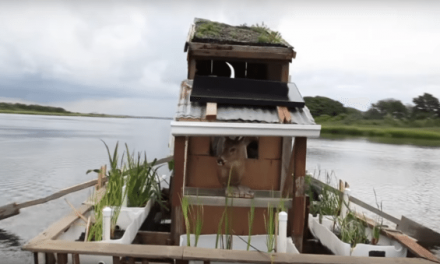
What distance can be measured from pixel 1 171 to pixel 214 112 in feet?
76.4

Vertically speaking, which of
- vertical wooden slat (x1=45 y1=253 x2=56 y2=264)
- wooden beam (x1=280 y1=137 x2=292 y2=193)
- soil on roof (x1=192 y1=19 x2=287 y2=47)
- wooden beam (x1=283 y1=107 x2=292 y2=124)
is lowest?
vertical wooden slat (x1=45 y1=253 x2=56 y2=264)

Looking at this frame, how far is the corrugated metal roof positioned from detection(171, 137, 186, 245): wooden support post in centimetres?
44

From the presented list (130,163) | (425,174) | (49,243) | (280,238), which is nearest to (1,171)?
(130,163)

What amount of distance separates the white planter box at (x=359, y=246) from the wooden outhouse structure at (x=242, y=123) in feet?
1.84

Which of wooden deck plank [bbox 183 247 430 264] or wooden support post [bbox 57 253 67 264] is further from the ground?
wooden deck plank [bbox 183 247 430 264]

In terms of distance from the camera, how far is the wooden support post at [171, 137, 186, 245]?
4.61 m

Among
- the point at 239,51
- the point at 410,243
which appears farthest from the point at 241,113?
the point at 410,243

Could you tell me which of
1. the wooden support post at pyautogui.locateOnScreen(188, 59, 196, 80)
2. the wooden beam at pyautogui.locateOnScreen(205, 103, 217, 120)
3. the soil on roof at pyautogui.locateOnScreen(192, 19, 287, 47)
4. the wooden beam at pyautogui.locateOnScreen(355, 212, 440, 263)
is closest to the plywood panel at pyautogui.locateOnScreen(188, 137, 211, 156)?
the wooden support post at pyautogui.locateOnScreen(188, 59, 196, 80)

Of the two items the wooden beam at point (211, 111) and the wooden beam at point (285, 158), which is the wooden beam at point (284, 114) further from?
the wooden beam at point (285, 158)

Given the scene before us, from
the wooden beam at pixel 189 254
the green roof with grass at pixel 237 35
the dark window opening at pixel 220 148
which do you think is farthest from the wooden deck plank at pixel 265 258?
the green roof with grass at pixel 237 35

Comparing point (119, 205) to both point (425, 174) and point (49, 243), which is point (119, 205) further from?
point (425, 174)

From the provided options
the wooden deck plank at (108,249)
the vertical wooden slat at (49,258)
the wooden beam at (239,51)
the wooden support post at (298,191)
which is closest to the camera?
the wooden deck plank at (108,249)

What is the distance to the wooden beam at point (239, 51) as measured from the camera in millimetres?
5445

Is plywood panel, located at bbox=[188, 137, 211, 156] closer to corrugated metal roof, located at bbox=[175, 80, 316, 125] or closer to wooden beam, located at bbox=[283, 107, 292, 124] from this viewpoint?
corrugated metal roof, located at bbox=[175, 80, 316, 125]
